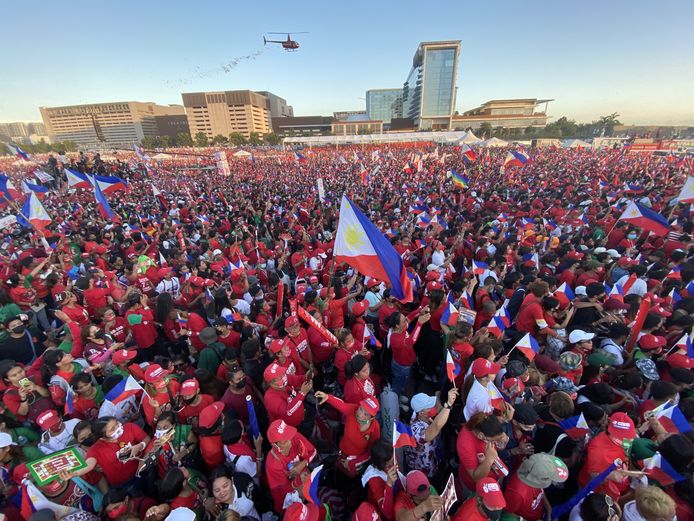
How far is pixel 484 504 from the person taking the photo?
1.96m

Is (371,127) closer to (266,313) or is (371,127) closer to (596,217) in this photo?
(596,217)

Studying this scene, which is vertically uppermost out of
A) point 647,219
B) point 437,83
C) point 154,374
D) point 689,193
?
point 437,83

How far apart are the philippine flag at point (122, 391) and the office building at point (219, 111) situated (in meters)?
118

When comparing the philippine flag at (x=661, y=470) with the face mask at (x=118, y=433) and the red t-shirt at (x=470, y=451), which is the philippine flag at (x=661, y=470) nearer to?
the red t-shirt at (x=470, y=451)

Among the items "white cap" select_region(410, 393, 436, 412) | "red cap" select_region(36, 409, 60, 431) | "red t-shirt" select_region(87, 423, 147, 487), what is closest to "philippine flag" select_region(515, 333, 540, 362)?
"white cap" select_region(410, 393, 436, 412)

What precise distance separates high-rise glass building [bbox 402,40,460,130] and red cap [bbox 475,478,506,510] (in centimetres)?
9531

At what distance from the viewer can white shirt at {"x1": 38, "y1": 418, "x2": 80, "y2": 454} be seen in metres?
2.69

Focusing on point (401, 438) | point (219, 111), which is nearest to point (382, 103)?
point (219, 111)

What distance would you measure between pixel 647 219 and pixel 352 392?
24.9 ft

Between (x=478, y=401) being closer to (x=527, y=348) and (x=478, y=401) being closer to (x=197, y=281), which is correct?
(x=527, y=348)

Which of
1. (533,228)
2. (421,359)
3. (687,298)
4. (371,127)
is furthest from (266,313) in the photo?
(371,127)

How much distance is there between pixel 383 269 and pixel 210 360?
247 centimetres

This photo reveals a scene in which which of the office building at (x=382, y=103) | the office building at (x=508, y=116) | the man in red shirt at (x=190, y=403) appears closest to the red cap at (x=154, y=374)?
the man in red shirt at (x=190, y=403)

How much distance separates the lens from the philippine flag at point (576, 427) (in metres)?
2.60
